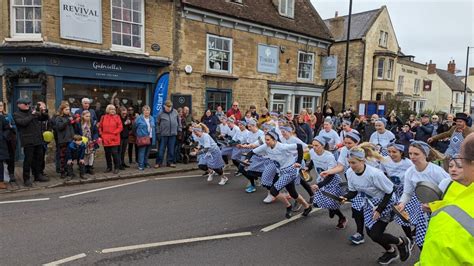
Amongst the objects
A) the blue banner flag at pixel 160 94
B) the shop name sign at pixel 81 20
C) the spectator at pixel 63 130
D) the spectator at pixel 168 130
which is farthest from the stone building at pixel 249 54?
the spectator at pixel 63 130

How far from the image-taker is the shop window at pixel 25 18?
10.8 metres

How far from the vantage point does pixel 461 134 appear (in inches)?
312

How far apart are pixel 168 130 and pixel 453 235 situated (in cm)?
970

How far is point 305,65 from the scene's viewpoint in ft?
64.6

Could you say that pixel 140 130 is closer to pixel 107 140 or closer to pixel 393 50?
pixel 107 140

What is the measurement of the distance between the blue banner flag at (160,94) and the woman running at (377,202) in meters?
9.45

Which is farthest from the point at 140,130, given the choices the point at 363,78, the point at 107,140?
the point at 363,78

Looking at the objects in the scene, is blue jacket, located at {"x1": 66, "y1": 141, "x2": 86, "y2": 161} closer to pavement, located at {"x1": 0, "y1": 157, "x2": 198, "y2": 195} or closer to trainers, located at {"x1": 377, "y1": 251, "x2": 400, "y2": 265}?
pavement, located at {"x1": 0, "y1": 157, "x2": 198, "y2": 195}

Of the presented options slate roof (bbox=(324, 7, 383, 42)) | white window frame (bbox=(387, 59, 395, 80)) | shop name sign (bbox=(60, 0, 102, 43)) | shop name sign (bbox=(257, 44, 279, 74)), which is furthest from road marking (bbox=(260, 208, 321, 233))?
white window frame (bbox=(387, 59, 395, 80))

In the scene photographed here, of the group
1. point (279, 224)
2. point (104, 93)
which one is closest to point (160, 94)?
point (104, 93)

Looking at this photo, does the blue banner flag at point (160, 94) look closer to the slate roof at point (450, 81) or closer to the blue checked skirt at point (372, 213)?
the blue checked skirt at point (372, 213)

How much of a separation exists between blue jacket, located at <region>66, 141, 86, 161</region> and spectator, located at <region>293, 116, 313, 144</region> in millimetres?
6879

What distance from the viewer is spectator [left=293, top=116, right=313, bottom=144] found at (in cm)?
1195

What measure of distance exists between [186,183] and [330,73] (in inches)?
545
